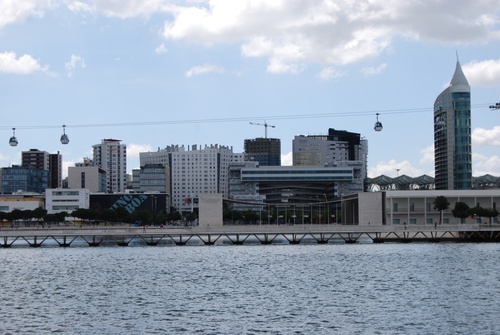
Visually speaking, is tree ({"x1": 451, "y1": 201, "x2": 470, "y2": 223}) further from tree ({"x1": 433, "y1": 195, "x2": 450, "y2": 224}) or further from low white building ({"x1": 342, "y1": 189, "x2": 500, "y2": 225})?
low white building ({"x1": 342, "y1": 189, "x2": 500, "y2": 225})

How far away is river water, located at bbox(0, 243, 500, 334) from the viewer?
45.1 meters

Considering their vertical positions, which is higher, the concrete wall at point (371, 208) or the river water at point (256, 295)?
the concrete wall at point (371, 208)

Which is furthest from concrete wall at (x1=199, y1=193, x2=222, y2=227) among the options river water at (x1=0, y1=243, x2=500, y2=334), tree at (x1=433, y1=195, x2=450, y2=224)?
river water at (x1=0, y1=243, x2=500, y2=334)

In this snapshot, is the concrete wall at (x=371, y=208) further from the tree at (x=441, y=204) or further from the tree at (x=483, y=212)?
the tree at (x=483, y=212)

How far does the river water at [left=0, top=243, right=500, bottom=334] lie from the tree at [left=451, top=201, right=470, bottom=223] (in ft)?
163

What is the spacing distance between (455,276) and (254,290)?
20218mm

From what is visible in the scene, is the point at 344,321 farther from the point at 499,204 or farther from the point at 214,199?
the point at 499,204

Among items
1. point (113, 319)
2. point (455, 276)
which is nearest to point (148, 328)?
point (113, 319)

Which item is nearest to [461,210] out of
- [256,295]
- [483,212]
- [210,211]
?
[483,212]

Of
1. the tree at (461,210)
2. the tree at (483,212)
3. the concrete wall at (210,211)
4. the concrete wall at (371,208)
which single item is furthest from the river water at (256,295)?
the concrete wall at (371,208)

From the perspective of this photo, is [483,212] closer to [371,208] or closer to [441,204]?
[441,204]

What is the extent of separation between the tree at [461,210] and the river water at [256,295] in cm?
4960

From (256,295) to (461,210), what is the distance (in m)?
100

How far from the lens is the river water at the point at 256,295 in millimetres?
45062
